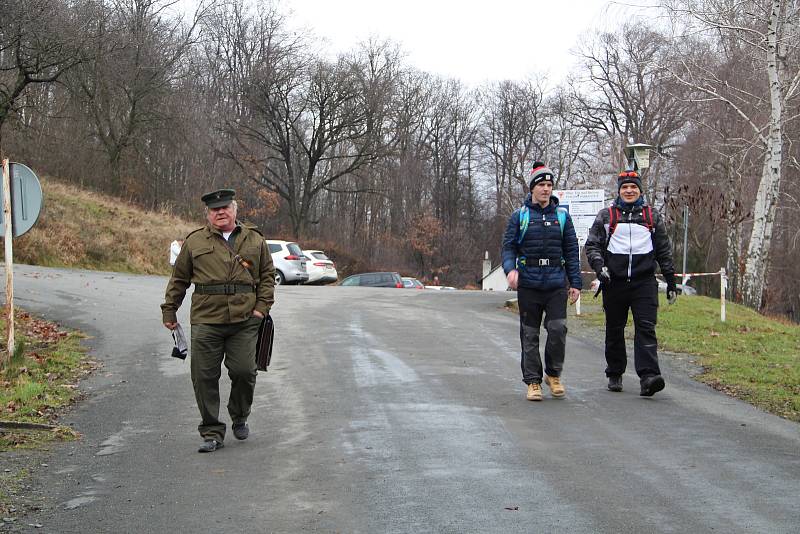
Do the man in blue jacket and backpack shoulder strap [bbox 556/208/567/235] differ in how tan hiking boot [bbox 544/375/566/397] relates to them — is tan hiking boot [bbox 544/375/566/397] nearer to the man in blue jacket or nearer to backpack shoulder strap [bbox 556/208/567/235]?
the man in blue jacket

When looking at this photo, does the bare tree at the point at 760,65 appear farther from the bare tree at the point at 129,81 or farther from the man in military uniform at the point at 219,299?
the bare tree at the point at 129,81

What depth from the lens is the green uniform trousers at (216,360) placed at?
7.27 meters

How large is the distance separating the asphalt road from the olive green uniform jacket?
40.3 inches

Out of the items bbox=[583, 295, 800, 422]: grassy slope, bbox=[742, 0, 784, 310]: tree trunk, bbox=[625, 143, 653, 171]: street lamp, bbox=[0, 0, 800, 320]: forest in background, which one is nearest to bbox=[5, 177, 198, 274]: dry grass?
bbox=[0, 0, 800, 320]: forest in background

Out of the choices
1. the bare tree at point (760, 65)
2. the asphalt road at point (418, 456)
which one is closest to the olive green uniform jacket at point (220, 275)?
the asphalt road at point (418, 456)

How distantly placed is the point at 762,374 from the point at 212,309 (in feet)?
23.2

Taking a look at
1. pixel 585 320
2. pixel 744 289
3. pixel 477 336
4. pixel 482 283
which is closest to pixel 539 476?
pixel 477 336

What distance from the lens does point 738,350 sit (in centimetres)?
1405

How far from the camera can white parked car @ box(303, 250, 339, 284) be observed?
3450cm

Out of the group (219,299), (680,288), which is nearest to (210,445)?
(219,299)

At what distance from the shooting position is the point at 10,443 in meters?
7.48

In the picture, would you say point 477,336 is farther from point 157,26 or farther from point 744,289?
point 157,26

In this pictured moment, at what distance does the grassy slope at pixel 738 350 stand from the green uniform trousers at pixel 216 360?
490cm

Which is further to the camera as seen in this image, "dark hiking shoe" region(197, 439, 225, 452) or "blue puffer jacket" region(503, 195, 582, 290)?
"blue puffer jacket" region(503, 195, 582, 290)
